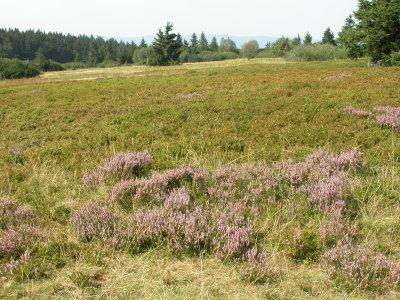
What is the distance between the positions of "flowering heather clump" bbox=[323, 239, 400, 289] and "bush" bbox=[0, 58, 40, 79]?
10288 cm

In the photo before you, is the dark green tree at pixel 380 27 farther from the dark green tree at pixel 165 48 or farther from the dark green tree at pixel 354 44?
the dark green tree at pixel 165 48

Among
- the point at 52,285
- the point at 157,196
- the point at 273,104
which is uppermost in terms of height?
the point at 273,104

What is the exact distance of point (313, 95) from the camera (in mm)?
14922

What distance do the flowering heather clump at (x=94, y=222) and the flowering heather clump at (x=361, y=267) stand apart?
9.74ft

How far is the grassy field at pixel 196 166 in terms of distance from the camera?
149 inches

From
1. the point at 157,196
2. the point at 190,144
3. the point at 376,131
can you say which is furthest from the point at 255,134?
the point at 157,196

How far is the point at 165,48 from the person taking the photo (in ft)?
340

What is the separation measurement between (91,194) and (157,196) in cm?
155

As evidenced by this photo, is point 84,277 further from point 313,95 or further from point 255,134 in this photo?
point 313,95

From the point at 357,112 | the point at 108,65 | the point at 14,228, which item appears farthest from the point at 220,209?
the point at 108,65

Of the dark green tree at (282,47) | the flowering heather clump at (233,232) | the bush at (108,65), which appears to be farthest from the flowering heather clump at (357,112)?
the bush at (108,65)

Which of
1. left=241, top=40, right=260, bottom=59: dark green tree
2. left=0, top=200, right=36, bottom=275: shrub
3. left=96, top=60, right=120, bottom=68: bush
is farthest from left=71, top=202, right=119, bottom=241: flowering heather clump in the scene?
left=96, top=60, right=120, bottom=68: bush

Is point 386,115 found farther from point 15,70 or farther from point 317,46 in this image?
point 15,70

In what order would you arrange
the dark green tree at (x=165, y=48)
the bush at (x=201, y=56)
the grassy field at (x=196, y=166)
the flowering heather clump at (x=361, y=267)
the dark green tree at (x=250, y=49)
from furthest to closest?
the dark green tree at (x=250, y=49) → the bush at (x=201, y=56) → the dark green tree at (x=165, y=48) → the grassy field at (x=196, y=166) → the flowering heather clump at (x=361, y=267)
